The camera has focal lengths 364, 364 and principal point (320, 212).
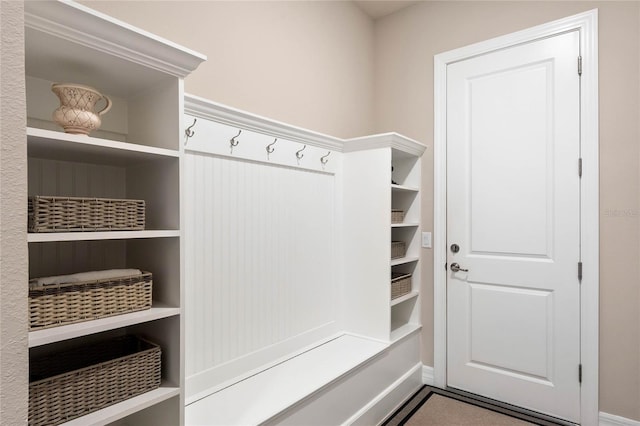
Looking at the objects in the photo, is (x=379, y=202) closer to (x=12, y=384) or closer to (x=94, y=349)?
(x=94, y=349)

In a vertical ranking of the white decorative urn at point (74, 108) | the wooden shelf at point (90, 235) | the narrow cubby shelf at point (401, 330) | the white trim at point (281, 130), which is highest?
the white trim at point (281, 130)

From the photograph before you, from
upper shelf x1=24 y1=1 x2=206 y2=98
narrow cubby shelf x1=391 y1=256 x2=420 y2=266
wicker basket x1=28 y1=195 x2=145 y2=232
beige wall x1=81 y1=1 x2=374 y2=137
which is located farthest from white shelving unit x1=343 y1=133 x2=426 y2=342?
wicker basket x1=28 y1=195 x2=145 y2=232

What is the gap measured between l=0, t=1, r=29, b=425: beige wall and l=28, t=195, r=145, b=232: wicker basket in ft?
1.75

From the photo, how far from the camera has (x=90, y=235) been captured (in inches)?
40.2

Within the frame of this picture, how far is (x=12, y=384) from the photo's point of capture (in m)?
0.50

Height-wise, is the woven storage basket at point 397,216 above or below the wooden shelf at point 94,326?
above

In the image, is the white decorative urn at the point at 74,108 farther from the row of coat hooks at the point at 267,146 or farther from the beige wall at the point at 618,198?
the beige wall at the point at 618,198

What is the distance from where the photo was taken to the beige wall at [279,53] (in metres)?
1.64

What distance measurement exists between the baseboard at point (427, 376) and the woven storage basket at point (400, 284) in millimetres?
606

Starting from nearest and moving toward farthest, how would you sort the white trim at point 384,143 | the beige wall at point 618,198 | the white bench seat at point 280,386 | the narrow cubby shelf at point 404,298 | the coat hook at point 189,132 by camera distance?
the white bench seat at point 280,386
the coat hook at point 189,132
the beige wall at point 618,198
the white trim at point 384,143
the narrow cubby shelf at point 404,298

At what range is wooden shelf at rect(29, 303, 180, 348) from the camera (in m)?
0.91

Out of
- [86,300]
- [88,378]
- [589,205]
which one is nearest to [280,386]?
[88,378]

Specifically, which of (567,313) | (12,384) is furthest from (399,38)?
(12,384)

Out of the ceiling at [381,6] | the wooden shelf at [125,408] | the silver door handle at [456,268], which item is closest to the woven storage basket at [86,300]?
the wooden shelf at [125,408]
